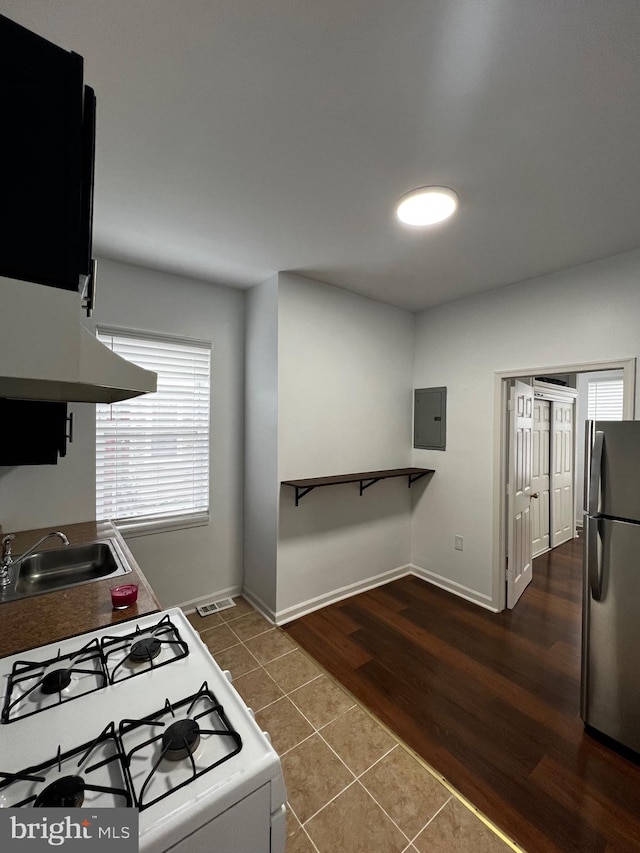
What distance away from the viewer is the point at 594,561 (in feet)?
6.07

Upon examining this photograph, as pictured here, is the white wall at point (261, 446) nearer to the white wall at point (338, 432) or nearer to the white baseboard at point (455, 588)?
the white wall at point (338, 432)

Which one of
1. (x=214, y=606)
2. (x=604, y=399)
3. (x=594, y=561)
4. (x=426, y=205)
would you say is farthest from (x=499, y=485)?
(x=604, y=399)

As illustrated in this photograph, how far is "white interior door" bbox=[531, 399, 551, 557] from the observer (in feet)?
13.6

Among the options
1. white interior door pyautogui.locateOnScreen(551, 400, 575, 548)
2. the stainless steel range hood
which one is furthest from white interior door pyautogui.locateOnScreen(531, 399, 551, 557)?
the stainless steel range hood

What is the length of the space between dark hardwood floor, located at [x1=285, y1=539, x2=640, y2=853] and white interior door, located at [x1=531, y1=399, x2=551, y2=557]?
99 centimetres

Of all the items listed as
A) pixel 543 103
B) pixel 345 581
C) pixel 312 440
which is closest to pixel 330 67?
pixel 543 103

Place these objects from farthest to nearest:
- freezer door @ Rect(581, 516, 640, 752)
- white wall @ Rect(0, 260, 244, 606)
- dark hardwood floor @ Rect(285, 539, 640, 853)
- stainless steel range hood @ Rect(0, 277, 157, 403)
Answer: white wall @ Rect(0, 260, 244, 606)
freezer door @ Rect(581, 516, 640, 752)
dark hardwood floor @ Rect(285, 539, 640, 853)
stainless steel range hood @ Rect(0, 277, 157, 403)

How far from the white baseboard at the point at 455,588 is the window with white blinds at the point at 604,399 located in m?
3.39

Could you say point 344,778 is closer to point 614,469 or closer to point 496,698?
point 496,698

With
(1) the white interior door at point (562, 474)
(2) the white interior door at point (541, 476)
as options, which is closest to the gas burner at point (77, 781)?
(2) the white interior door at point (541, 476)

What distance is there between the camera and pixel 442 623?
2.82 metres

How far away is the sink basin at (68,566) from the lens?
1818 mm

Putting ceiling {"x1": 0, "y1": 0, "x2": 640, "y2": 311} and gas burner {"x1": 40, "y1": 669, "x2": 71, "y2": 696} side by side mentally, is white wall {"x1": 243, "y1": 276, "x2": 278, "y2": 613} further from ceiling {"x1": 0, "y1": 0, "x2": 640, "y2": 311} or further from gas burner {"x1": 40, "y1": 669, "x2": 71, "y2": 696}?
gas burner {"x1": 40, "y1": 669, "x2": 71, "y2": 696}

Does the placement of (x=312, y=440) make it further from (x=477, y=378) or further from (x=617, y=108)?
(x=617, y=108)
